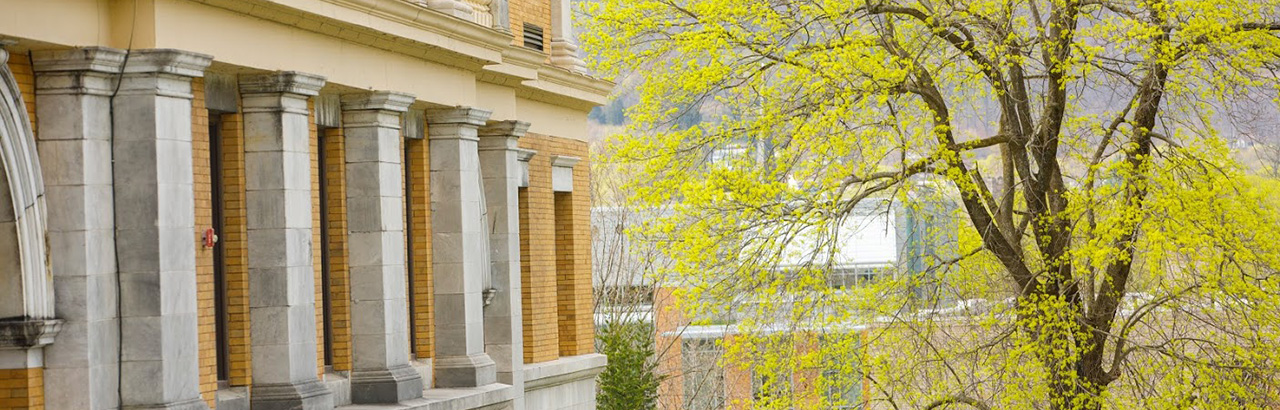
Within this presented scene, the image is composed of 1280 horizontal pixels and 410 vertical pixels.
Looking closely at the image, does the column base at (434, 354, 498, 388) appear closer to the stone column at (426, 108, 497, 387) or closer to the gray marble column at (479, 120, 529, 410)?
the stone column at (426, 108, 497, 387)

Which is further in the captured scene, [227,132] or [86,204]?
[227,132]

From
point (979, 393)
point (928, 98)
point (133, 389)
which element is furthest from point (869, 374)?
point (133, 389)

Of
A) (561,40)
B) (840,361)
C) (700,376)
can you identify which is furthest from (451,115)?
(700,376)

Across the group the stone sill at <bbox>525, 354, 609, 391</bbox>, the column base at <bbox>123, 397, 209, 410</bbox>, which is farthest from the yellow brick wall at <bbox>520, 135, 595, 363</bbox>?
the column base at <bbox>123, 397, 209, 410</bbox>

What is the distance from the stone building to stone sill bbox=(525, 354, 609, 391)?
883 millimetres

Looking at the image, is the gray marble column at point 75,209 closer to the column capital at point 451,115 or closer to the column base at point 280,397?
the column base at point 280,397

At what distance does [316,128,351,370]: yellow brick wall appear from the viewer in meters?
17.0

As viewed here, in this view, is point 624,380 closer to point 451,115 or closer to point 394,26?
point 451,115

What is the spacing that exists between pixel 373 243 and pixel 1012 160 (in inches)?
364

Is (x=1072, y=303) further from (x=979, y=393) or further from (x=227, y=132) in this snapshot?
(x=227, y=132)

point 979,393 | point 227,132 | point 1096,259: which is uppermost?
point 227,132

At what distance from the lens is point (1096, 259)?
18984 millimetres

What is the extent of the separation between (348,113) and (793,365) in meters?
6.83

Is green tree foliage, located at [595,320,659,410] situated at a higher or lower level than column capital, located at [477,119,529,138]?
lower
